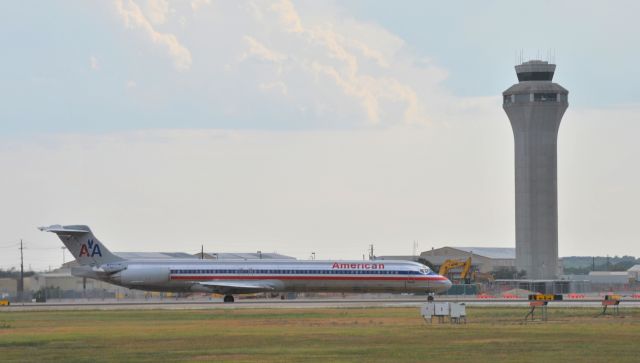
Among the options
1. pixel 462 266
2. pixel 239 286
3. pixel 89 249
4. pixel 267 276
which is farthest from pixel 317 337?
pixel 462 266

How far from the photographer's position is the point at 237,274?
372ft

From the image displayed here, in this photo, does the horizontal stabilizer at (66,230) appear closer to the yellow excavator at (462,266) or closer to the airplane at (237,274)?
the airplane at (237,274)

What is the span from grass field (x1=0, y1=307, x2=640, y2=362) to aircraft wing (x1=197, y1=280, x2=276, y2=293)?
32010 millimetres

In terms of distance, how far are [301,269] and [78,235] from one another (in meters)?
19.9

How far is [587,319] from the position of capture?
7019 cm

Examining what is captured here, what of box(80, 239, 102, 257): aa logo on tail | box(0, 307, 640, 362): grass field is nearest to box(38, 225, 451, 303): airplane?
box(80, 239, 102, 257): aa logo on tail

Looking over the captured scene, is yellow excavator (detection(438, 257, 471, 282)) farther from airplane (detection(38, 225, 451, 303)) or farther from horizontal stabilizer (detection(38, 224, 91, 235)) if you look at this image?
horizontal stabilizer (detection(38, 224, 91, 235))

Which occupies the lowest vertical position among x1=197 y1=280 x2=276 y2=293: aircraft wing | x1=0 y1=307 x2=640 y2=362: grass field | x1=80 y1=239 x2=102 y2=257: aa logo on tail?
x1=0 y1=307 x2=640 y2=362: grass field

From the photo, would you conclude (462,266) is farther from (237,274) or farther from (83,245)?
(83,245)

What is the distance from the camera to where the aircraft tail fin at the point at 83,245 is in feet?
370

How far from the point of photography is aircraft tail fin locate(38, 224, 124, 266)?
113m

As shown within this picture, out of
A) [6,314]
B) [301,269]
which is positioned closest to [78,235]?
[301,269]

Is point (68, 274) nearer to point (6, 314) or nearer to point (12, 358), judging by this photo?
point (6, 314)

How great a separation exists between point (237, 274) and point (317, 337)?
5819 centimetres
